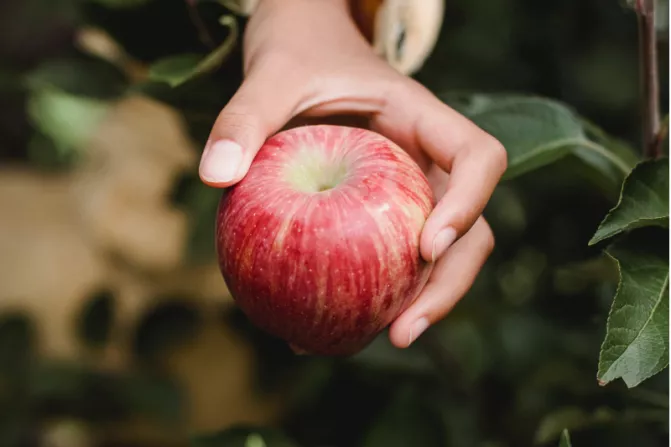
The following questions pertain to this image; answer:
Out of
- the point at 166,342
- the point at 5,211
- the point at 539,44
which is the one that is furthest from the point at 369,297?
the point at 5,211

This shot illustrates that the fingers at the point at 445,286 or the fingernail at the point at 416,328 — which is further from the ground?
the fingers at the point at 445,286

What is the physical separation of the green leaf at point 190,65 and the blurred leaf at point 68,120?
1.51 meters

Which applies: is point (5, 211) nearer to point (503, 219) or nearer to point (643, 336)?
point (503, 219)

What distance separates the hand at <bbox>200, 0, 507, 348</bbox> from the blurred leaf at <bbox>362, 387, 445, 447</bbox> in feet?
1.07

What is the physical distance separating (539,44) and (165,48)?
27.3 inches

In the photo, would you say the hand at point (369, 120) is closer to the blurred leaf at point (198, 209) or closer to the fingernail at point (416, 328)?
the fingernail at point (416, 328)

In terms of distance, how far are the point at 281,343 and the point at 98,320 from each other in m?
0.40

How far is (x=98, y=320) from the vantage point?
157 centimetres

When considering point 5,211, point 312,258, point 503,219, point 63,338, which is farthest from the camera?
point 5,211

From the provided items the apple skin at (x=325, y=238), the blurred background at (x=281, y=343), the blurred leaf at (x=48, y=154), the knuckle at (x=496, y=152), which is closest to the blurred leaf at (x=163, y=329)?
the blurred background at (x=281, y=343)

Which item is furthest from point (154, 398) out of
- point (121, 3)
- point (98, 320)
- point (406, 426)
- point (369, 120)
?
point (369, 120)

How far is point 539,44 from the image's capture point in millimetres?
1315

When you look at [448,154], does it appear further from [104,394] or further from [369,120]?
[104,394]

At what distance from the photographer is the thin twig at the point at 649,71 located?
692mm
